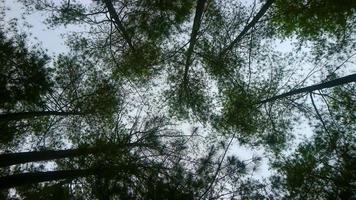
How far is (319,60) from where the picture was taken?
1280cm

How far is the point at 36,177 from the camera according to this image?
345 inches

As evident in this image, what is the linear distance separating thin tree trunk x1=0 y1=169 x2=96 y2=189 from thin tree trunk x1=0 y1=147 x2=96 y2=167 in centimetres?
44

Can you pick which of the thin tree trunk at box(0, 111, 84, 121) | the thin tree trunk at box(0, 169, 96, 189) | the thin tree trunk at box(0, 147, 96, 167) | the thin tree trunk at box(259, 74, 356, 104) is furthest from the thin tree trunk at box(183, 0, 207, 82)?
the thin tree trunk at box(0, 169, 96, 189)

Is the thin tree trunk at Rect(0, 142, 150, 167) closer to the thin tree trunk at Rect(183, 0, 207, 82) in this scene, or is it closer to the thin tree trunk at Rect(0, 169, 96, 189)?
the thin tree trunk at Rect(0, 169, 96, 189)

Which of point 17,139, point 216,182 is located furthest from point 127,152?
point 17,139

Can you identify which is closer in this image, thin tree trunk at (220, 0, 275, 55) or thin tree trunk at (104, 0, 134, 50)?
thin tree trunk at (220, 0, 275, 55)

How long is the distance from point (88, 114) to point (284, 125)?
7.12 meters

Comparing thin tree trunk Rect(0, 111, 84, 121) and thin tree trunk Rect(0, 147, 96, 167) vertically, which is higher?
thin tree trunk Rect(0, 111, 84, 121)

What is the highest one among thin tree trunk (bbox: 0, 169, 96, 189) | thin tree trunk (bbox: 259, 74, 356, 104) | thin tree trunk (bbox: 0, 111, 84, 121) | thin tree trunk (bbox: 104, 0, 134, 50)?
thin tree trunk (bbox: 104, 0, 134, 50)

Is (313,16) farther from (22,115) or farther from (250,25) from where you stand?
(22,115)

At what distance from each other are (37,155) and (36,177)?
74 cm

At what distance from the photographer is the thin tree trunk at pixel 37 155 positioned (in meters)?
8.84

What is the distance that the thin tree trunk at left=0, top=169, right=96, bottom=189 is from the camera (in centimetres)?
845

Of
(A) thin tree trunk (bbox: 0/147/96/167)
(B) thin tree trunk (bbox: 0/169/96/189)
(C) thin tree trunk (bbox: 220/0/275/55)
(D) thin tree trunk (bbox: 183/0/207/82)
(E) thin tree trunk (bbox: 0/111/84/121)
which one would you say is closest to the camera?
(B) thin tree trunk (bbox: 0/169/96/189)
